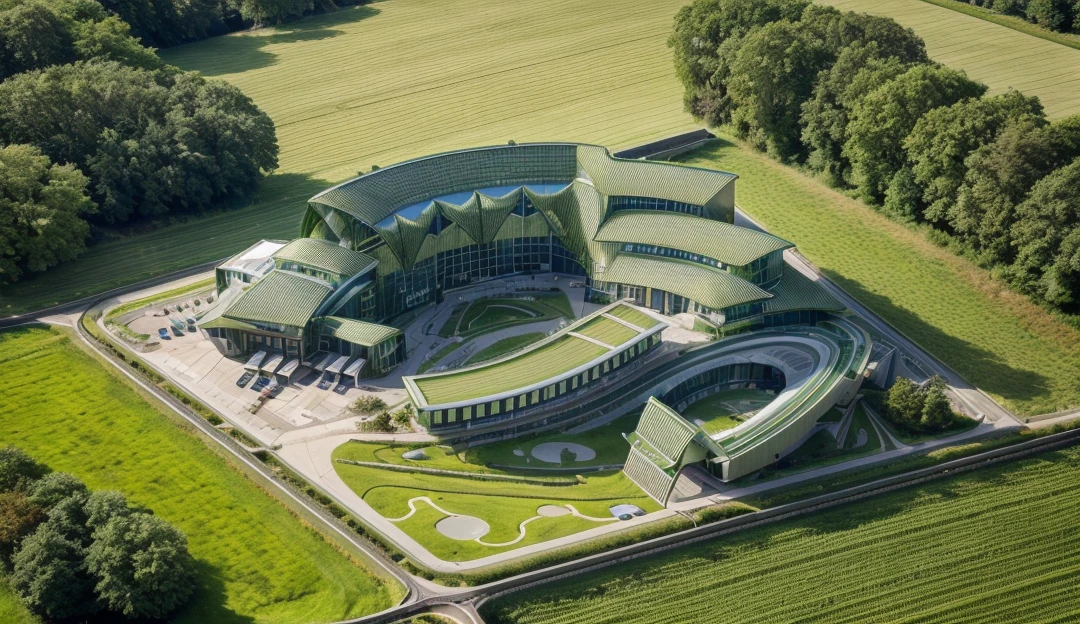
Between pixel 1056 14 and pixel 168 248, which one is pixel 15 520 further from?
pixel 1056 14

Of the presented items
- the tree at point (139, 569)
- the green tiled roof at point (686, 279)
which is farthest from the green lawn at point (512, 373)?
the tree at point (139, 569)

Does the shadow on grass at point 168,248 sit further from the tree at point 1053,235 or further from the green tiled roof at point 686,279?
the tree at point 1053,235

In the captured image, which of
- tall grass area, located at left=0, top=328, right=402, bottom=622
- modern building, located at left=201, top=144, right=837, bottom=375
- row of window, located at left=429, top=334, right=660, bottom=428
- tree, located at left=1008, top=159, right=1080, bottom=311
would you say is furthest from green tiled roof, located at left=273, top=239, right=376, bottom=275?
tree, located at left=1008, top=159, right=1080, bottom=311

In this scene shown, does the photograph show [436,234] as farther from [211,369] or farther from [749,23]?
[749,23]

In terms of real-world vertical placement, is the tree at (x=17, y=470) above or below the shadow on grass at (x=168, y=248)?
below

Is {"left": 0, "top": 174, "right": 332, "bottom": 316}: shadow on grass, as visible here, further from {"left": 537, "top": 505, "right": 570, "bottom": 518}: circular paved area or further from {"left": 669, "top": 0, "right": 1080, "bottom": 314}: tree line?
{"left": 669, "top": 0, "right": 1080, "bottom": 314}: tree line
